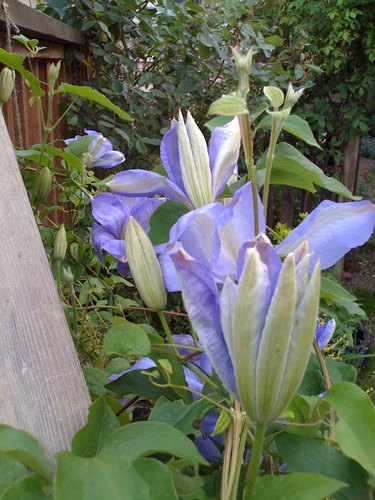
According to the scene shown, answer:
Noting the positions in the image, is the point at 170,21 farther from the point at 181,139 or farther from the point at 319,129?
the point at 181,139

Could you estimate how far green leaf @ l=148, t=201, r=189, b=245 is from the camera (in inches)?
20.5

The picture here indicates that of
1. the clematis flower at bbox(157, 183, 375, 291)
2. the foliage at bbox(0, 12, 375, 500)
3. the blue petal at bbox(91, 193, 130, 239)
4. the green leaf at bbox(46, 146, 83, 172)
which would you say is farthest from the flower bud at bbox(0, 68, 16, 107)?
the clematis flower at bbox(157, 183, 375, 291)

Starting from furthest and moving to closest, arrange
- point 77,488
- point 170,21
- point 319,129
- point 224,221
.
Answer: point 319,129
point 170,21
point 224,221
point 77,488

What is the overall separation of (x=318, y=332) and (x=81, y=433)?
0.29 meters

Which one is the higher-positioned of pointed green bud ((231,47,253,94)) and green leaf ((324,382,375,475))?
pointed green bud ((231,47,253,94))

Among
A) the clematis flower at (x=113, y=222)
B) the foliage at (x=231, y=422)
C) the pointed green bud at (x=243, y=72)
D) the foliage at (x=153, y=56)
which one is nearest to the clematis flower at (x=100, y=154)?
the clematis flower at (x=113, y=222)

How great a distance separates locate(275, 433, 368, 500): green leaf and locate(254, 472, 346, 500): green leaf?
0.17 ft

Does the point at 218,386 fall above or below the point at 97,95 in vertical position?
below

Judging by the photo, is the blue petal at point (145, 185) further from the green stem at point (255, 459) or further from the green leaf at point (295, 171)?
A: the green stem at point (255, 459)

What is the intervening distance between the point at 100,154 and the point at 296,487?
2.32 ft

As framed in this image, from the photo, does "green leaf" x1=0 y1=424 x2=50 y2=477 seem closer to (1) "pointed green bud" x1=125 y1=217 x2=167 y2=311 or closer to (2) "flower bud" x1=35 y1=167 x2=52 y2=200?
(1) "pointed green bud" x1=125 y1=217 x2=167 y2=311

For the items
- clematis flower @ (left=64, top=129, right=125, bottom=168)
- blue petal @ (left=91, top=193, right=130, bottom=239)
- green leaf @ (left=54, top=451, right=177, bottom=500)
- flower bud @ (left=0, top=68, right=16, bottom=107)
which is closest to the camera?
green leaf @ (left=54, top=451, right=177, bottom=500)

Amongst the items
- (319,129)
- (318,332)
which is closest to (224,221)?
(318,332)

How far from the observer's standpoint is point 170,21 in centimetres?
228
